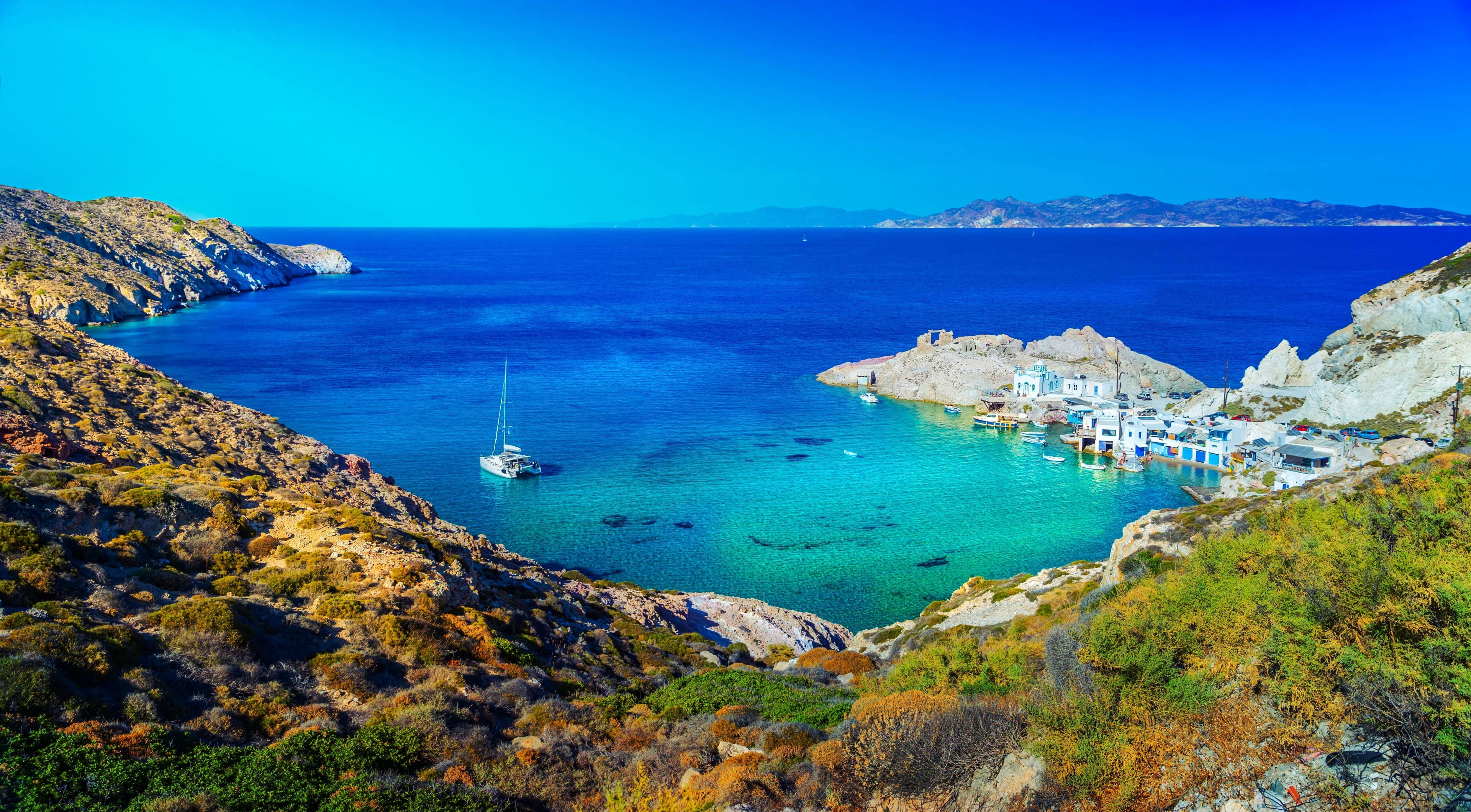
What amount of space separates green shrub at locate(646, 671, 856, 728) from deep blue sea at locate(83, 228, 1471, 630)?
43.3 feet

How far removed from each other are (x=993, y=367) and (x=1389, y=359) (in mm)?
27771

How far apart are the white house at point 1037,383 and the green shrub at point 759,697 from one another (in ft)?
179

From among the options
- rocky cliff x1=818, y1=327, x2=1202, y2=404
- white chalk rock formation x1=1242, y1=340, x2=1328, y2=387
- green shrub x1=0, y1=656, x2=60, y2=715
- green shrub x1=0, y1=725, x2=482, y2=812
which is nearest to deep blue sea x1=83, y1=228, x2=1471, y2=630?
rocky cliff x1=818, y1=327, x2=1202, y2=404

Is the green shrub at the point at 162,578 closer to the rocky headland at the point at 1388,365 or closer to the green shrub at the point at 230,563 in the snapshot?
the green shrub at the point at 230,563

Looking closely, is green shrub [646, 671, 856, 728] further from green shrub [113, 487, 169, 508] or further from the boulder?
green shrub [113, 487, 169, 508]

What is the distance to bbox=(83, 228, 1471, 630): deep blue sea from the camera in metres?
39.3

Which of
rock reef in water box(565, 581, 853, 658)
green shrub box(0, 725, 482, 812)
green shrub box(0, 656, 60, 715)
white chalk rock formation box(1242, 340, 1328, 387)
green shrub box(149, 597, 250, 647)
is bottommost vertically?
rock reef in water box(565, 581, 853, 658)

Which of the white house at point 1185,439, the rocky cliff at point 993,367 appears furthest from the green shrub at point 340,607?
the rocky cliff at point 993,367

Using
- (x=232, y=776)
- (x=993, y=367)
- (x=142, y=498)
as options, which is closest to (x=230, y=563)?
(x=142, y=498)

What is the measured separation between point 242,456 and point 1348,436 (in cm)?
5948

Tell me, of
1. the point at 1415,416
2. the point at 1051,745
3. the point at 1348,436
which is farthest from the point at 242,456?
the point at 1415,416

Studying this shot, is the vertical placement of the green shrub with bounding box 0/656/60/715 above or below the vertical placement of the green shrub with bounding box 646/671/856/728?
above

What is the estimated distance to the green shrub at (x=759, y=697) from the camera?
16031 mm

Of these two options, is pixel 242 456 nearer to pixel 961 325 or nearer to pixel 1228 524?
pixel 1228 524
